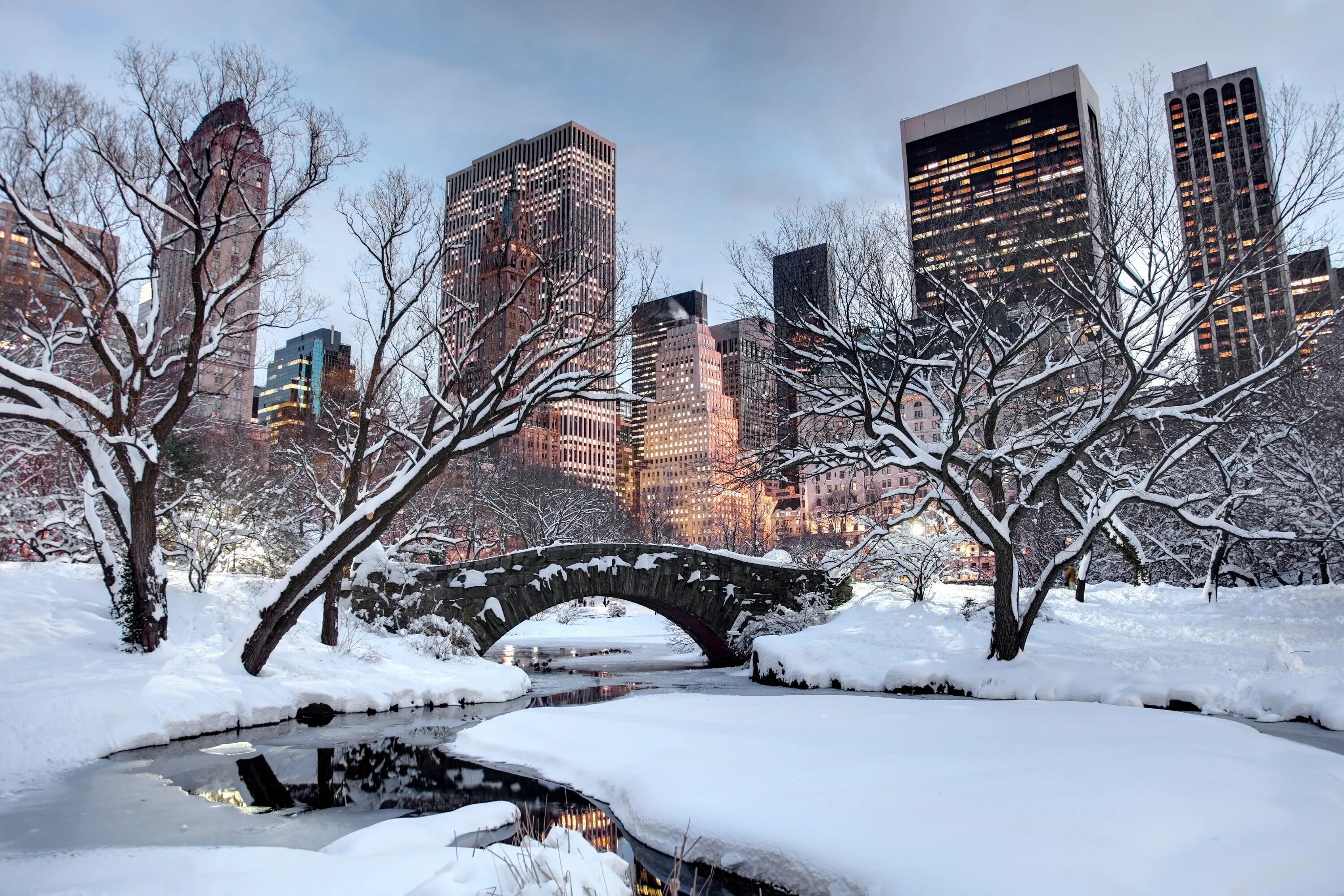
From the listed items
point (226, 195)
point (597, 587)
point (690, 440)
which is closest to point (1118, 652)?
point (597, 587)

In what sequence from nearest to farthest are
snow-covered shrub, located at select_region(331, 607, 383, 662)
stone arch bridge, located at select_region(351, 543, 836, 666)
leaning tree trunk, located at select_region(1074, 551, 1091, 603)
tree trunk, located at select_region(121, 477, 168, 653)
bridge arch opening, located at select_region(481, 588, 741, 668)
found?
1. tree trunk, located at select_region(121, 477, 168, 653)
2. snow-covered shrub, located at select_region(331, 607, 383, 662)
3. stone arch bridge, located at select_region(351, 543, 836, 666)
4. leaning tree trunk, located at select_region(1074, 551, 1091, 603)
5. bridge arch opening, located at select_region(481, 588, 741, 668)

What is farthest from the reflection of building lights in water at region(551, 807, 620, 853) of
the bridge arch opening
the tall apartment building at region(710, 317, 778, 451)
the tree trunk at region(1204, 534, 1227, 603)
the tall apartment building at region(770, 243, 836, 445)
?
the tree trunk at region(1204, 534, 1227, 603)

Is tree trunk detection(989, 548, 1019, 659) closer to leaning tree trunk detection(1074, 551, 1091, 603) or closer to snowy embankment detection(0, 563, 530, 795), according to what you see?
leaning tree trunk detection(1074, 551, 1091, 603)

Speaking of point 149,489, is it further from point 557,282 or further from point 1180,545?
point 1180,545

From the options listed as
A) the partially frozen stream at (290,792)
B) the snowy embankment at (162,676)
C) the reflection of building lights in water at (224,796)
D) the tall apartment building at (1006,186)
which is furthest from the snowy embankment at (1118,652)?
the reflection of building lights in water at (224,796)

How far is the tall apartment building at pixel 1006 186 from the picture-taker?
14.4 m

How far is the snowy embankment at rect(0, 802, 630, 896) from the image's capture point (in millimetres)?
4660

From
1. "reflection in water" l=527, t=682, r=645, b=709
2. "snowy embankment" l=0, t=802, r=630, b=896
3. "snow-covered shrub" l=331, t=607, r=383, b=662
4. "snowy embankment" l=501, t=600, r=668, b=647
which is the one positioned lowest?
"snowy embankment" l=501, t=600, r=668, b=647

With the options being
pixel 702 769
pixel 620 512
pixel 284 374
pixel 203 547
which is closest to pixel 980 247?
pixel 702 769

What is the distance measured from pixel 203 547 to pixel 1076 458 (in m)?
22.6

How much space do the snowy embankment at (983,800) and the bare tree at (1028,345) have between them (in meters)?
5.75

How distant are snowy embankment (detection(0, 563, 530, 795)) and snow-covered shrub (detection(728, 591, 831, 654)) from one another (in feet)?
28.5

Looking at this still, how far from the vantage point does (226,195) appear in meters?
12.5

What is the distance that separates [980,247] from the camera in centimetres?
1513
